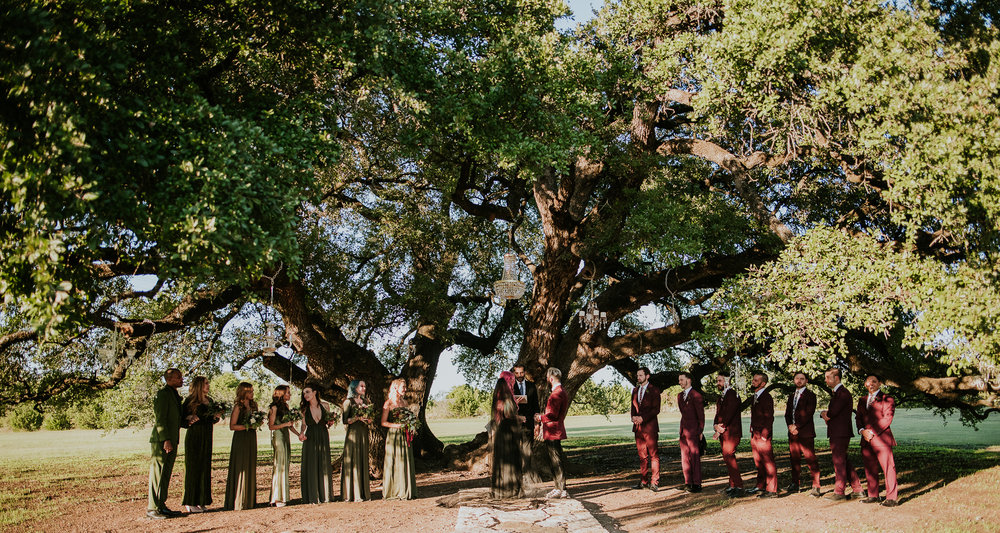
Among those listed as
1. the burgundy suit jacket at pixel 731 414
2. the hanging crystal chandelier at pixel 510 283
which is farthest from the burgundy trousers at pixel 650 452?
the hanging crystal chandelier at pixel 510 283

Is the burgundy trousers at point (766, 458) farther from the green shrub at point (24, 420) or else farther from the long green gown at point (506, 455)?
the green shrub at point (24, 420)

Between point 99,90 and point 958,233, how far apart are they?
9574mm

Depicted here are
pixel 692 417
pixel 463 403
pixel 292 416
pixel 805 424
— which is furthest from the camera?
pixel 463 403

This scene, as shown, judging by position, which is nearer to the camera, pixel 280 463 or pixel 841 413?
pixel 841 413

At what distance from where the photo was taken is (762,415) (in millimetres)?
10539

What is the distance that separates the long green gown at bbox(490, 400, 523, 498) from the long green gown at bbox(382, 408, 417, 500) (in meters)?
1.60

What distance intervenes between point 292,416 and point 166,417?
186 cm

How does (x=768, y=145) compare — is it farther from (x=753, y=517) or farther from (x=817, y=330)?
(x=753, y=517)

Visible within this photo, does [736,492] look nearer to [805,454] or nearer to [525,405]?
[805,454]

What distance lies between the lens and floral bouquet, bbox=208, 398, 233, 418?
9.45 metres

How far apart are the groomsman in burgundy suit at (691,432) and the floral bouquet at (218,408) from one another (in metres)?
7.36

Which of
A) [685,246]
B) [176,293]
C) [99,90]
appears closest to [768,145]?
[685,246]

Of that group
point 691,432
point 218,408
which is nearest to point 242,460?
point 218,408

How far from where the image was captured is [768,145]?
11.8 metres
